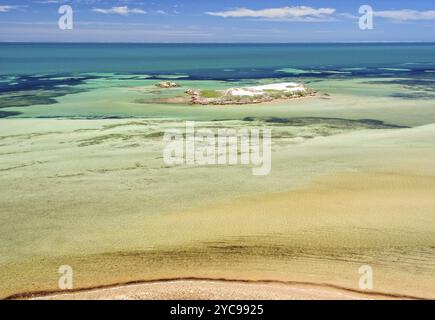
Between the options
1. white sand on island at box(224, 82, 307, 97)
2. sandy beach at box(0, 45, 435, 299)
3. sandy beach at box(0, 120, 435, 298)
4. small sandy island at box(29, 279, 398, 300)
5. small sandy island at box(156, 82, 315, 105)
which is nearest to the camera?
small sandy island at box(29, 279, 398, 300)

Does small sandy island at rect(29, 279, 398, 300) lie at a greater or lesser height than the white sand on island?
lesser

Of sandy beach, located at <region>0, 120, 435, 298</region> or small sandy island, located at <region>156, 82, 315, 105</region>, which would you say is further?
small sandy island, located at <region>156, 82, 315, 105</region>

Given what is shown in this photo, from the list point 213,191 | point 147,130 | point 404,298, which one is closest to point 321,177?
point 213,191

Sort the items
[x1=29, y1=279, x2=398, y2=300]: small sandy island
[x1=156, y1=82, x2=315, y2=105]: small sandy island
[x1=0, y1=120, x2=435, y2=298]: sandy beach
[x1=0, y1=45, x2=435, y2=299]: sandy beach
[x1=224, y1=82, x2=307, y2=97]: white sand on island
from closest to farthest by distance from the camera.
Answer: [x1=29, y1=279, x2=398, y2=300]: small sandy island, [x1=0, y1=45, x2=435, y2=299]: sandy beach, [x1=0, y1=120, x2=435, y2=298]: sandy beach, [x1=156, y1=82, x2=315, y2=105]: small sandy island, [x1=224, y1=82, x2=307, y2=97]: white sand on island

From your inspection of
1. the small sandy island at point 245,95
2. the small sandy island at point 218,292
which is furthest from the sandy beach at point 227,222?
the small sandy island at point 245,95

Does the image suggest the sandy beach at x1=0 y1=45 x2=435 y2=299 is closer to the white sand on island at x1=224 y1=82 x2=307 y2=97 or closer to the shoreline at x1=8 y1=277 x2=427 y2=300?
the shoreline at x1=8 y1=277 x2=427 y2=300

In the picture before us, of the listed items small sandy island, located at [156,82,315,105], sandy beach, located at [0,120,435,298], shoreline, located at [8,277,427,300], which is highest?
small sandy island, located at [156,82,315,105]

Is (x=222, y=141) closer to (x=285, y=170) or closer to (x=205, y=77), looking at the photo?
(x=285, y=170)

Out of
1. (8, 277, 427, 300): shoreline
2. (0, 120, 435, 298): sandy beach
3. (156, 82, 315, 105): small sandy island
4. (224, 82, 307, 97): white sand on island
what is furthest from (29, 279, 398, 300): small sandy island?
(224, 82, 307, 97): white sand on island
